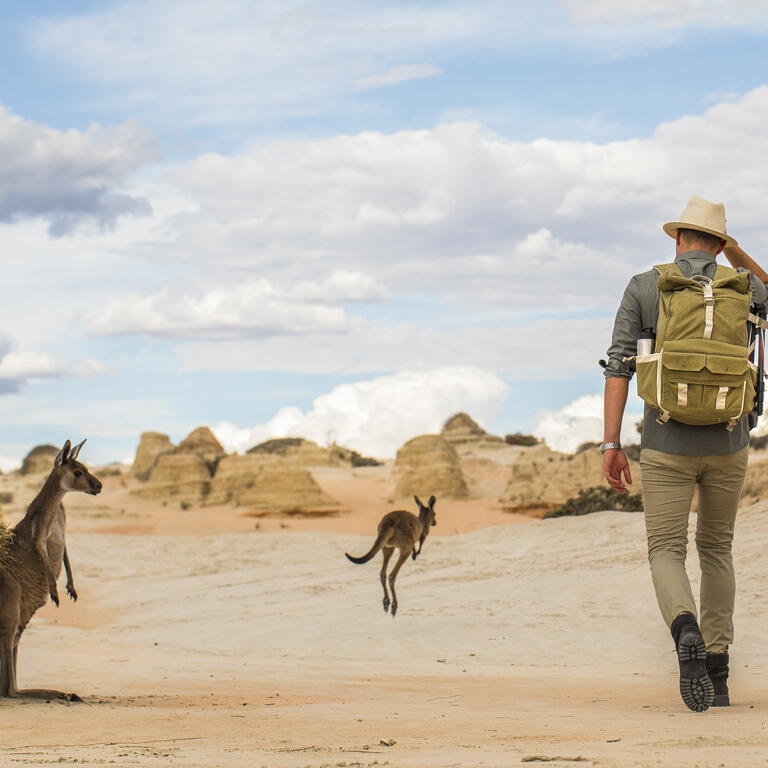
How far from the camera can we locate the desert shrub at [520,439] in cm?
5572

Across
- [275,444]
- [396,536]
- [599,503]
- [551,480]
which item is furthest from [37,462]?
[396,536]

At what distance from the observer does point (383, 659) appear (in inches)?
404

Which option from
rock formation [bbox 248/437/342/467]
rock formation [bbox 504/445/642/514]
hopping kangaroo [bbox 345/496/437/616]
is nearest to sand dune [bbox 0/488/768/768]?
hopping kangaroo [bbox 345/496/437/616]

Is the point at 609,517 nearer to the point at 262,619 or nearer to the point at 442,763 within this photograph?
the point at 262,619

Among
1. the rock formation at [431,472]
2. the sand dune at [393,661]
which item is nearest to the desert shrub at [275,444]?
the rock formation at [431,472]

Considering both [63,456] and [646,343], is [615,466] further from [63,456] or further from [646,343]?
[63,456]

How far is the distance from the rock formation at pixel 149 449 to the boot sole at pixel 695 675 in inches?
1658

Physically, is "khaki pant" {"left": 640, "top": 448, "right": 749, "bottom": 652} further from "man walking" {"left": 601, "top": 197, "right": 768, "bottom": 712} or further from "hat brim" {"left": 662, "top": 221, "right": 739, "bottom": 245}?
"hat brim" {"left": 662, "top": 221, "right": 739, "bottom": 245}

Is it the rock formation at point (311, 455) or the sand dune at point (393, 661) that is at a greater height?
the rock formation at point (311, 455)

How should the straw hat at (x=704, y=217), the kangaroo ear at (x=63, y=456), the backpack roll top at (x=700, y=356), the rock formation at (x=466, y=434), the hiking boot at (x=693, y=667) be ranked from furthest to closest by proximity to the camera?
the rock formation at (x=466, y=434)
the kangaroo ear at (x=63, y=456)
the straw hat at (x=704, y=217)
the backpack roll top at (x=700, y=356)
the hiking boot at (x=693, y=667)

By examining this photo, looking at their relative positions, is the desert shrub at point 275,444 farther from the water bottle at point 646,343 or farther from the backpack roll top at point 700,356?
the backpack roll top at point 700,356

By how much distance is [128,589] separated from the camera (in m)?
19.0

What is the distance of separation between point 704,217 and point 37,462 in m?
48.7

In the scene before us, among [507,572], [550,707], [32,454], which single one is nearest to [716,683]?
[550,707]
